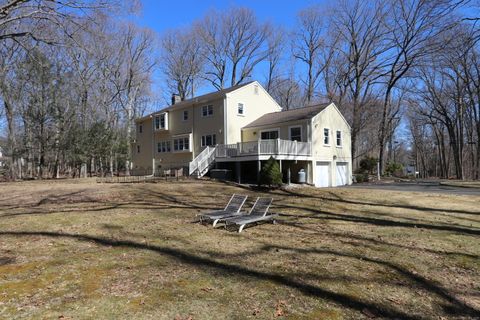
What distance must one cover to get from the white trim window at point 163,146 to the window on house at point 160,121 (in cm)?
149

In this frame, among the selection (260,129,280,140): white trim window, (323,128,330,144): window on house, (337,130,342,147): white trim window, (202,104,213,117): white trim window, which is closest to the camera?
(323,128,330,144): window on house

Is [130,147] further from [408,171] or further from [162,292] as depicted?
[408,171]

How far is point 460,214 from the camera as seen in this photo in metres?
11.2

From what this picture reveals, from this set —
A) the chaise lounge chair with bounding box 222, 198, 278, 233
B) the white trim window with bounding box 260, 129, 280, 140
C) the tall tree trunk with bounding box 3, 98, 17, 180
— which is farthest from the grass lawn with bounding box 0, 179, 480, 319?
the tall tree trunk with bounding box 3, 98, 17, 180

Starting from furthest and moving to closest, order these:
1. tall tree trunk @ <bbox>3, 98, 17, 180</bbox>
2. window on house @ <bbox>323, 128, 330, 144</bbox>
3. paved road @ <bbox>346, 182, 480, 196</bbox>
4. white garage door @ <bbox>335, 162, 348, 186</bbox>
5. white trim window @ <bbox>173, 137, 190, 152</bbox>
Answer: tall tree trunk @ <bbox>3, 98, 17, 180</bbox> → white trim window @ <bbox>173, 137, 190, 152</bbox> → white garage door @ <bbox>335, 162, 348, 186</bbox> → window on house @ <bbox>323, 128, 330, 144</bbox> → paved road @ <bbox>346, 182, 480, 196</bbox>

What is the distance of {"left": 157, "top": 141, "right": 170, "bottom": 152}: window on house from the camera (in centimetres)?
3233

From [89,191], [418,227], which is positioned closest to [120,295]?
[418,227]

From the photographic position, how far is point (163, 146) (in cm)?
3281

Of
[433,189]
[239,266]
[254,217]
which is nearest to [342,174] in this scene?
[433,189]

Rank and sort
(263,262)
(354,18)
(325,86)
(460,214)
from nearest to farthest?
(263,262) < (460,214) < (354,18) < (325,86)

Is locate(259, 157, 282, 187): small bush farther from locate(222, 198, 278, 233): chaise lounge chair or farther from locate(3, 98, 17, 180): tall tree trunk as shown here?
locate(3, 98, 17, 180): tall tree trunk

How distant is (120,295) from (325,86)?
4168cm

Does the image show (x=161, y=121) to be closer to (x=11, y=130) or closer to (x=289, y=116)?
(x=289, y=116)

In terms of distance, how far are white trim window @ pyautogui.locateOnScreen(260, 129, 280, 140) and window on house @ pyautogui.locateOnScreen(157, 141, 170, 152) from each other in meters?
10.1
